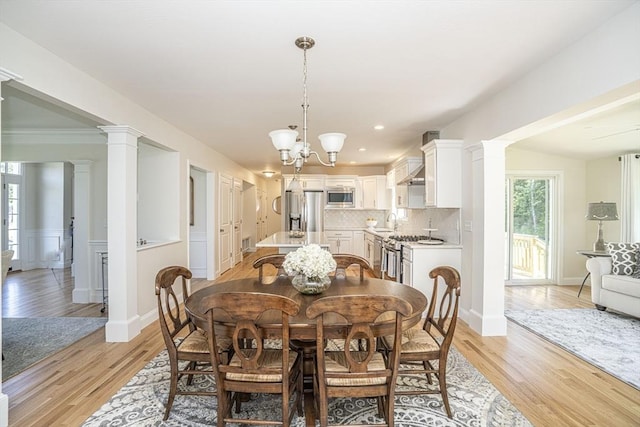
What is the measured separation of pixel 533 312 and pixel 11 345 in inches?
235

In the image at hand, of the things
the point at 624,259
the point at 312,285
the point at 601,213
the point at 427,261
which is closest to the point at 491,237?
the point at 427,261

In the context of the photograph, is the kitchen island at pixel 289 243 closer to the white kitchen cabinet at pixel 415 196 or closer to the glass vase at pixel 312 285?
the white kitchen cabinet at pixel 415 196

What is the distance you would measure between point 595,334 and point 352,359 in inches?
132

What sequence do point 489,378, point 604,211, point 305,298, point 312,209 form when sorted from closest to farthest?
point 305,298 → point 489,378 → point 604,211 → point 312,209

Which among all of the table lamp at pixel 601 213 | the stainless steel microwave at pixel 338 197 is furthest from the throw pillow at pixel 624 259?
the stainless steel microwave at pixel 338 197

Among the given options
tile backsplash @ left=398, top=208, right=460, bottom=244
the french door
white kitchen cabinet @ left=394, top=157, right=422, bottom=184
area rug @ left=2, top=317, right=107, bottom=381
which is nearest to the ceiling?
white kitchen cabinet @ left=394, top=157, right=422, bottom=184

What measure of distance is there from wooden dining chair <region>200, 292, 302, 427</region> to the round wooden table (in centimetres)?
6

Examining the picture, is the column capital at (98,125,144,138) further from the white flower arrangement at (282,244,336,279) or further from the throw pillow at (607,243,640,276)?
the throw pillow at (607,243,640,276)

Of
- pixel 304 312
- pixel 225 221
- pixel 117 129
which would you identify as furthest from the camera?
pixel 225 221

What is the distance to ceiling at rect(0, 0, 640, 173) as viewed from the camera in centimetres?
190

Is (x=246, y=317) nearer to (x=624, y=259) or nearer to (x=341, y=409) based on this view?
(x=341, y=409)

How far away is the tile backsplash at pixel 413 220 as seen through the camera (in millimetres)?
4443

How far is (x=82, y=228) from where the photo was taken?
4.73 metres

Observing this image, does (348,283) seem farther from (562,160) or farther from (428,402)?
(562,160)
